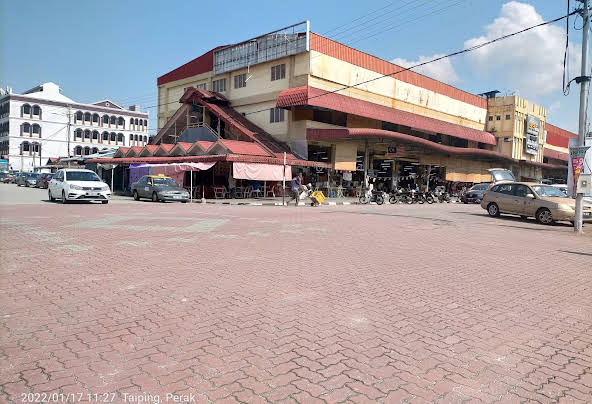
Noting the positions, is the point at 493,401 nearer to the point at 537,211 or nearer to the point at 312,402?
the point at 312,402

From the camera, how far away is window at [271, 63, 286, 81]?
3234 centimetres

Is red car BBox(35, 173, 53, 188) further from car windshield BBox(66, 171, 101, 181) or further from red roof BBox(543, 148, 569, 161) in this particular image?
red roof BBox(543, 148, 569, 161)

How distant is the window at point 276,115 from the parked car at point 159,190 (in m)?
11.6

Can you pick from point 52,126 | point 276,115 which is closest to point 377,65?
point 276,115

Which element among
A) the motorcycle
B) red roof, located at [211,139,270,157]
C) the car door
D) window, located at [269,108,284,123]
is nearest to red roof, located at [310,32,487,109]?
window, located at [269,108,284,123]

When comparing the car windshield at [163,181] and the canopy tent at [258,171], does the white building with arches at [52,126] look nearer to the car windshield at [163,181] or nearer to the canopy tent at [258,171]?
the car windshield at [163,181]

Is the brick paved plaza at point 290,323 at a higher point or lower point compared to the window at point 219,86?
lower

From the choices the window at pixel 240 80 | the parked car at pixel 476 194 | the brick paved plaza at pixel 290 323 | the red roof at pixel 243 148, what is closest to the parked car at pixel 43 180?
the window at pixel 240 80

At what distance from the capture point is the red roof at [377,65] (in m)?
31.2

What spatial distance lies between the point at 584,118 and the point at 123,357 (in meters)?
16.3

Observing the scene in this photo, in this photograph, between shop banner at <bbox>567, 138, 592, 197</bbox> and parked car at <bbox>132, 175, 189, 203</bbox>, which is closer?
shop banner at <bbox>567, 138, 592, 197</bbox>

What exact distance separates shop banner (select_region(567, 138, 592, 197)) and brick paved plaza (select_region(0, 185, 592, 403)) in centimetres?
677

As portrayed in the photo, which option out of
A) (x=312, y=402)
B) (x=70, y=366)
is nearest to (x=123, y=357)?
(x=70, y=366)

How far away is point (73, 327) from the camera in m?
3.87
